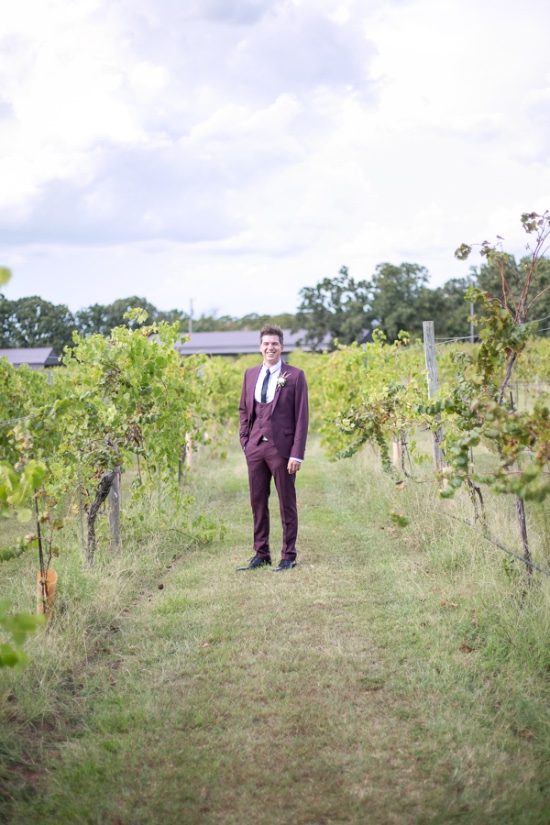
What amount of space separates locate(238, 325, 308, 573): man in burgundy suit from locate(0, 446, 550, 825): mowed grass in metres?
0.35

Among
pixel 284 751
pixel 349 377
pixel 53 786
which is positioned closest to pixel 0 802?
pixel 53 786

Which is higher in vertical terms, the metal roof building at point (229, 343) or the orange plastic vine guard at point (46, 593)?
the metal roof building at point (229, 343)

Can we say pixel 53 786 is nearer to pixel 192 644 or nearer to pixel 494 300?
pixel 192 644

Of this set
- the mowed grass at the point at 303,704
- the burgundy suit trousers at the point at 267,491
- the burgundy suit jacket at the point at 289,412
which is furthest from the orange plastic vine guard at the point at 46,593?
the burgundy suit jacket at the point at 289,412

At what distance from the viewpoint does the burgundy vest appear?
5.49 metres

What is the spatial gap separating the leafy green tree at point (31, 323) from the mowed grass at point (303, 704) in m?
27.7

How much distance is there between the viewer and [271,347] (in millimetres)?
5426

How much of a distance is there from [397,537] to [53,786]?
13.3 ft

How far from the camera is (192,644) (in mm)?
4152

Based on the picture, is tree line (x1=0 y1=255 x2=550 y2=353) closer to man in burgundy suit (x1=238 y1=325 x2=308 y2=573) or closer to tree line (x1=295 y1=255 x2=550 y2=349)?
tree line (x1=295 y1=255 x2=550 y2=349)

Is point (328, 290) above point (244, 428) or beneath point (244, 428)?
above

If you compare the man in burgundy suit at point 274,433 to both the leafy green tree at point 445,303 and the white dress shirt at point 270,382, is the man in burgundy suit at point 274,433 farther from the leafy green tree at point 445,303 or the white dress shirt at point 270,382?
the leafy green tree at point 445,303

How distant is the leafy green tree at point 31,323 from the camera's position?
31047mm

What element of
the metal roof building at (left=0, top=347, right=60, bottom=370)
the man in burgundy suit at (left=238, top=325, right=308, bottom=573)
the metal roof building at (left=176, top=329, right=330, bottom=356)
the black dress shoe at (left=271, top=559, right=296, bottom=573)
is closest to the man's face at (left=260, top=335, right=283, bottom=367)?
the man in burgundy suit at (left=238, top=325, right=308, bottom=573)
